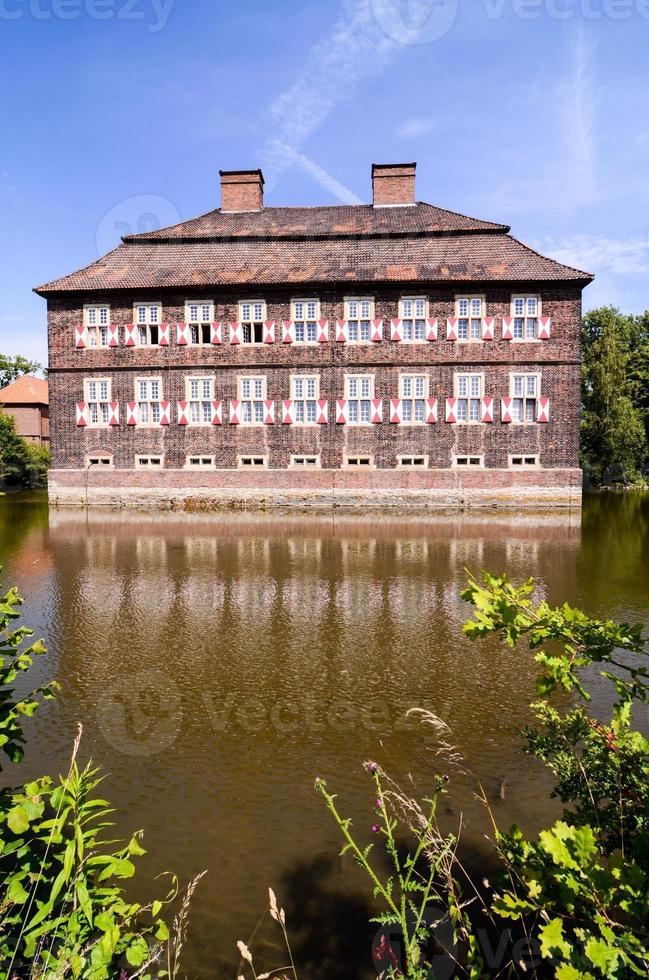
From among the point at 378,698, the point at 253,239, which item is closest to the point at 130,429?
the point at 253,239

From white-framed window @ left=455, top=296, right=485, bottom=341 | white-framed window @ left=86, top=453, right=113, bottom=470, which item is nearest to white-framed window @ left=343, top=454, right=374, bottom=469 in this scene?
white-framed window @ left=455, top=296, right=485, bottom=341

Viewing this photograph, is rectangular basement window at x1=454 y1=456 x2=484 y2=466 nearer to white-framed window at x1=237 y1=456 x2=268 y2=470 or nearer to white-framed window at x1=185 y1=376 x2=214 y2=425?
white-framed window at x1=237 y1=456 x2=268 y2=470

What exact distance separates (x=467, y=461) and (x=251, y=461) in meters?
10.5

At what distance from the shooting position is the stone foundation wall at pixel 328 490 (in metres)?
25.2

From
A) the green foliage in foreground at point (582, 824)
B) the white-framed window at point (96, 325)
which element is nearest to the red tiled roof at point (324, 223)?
the white-framed window at point (96, 325)

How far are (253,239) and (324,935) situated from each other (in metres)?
29.7

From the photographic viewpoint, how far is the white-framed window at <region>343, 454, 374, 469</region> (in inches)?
1013

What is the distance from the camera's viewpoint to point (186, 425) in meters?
26.4

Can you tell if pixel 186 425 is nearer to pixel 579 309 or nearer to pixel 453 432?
pixel 453 432

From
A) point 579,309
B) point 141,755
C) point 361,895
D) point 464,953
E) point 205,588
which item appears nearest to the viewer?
point 464,953

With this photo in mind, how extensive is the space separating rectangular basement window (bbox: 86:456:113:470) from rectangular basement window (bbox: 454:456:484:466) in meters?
17.1

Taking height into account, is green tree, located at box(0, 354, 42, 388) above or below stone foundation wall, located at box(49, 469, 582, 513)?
above

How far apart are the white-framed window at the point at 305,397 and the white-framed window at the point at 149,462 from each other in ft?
23.2

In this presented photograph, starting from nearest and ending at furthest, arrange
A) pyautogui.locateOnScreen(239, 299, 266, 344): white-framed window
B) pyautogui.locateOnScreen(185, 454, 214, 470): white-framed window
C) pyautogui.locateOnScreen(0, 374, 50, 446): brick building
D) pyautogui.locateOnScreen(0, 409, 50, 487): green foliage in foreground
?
pyautogui.locateOnScreen(239, 299, 266, 344): white-framed window < pyautogui.locateOnScreen(185, 454, 214, 470): white-framed window < pyautogui.locateOnScreen(0, 409, 50, 487): green foliage in foreground < pyautogui.locateOnScreen(0, 374, 50, 446): brick building
